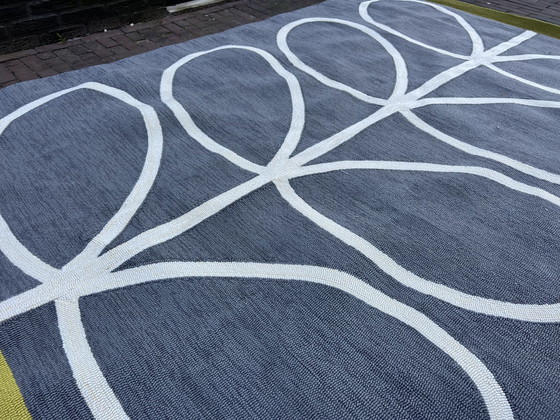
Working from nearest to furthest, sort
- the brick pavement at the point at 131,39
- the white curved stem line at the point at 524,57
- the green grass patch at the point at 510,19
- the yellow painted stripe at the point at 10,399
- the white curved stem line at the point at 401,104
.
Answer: the yellow painted stripe at the point at 10,399, the white curved stem line at the point at 401,104, the brick pavement at the point at 131,39, the white curved stem line at the point at 524,57, the green grass patch at the point at 510,19

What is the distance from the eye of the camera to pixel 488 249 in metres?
1.65

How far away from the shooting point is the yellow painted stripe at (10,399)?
1133 millimetres

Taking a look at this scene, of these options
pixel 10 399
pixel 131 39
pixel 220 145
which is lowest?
pixel 10 399

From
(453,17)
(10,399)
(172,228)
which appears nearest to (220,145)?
(172,228)

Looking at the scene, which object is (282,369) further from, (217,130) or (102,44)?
(102,44)

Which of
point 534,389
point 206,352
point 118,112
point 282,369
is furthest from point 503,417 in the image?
point 118,112

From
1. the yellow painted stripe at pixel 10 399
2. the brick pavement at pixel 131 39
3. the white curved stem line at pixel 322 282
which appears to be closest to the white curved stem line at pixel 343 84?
the brick pavement at pixel 131 39

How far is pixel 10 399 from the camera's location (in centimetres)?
117

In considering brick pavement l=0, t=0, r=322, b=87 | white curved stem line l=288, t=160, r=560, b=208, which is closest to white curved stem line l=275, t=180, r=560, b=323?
white curved stem line l=288, t=160, r=560, b=208

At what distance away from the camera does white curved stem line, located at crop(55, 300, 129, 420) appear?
1.16m

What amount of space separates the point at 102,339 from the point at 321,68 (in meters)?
1.90

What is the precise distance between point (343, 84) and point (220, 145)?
33.7 inches

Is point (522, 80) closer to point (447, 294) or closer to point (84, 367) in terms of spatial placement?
point (447, 294)

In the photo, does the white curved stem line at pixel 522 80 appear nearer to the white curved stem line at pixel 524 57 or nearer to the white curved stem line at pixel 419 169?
the white curved stem line at pixel 524 57
